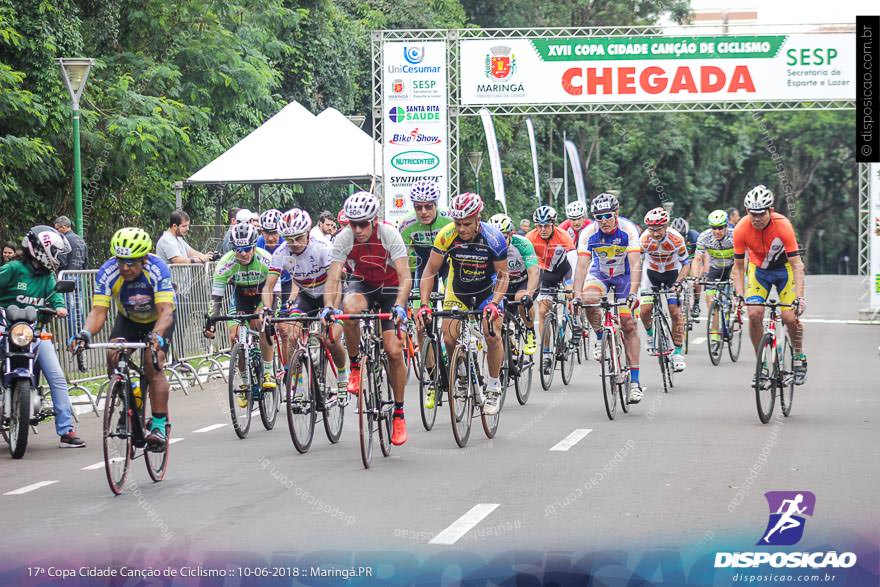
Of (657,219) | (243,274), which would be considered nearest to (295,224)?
(243,274)

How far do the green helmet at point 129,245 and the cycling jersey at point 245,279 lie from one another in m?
3.65

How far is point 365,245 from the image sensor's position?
10.8m

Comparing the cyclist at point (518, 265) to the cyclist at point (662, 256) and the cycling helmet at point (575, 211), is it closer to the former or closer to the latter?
the cyclist at point (662, 256)

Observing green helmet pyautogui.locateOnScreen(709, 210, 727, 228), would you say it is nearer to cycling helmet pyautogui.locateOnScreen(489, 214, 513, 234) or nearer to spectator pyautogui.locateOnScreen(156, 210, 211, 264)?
cycling helmet pyautogui.locateOnScreen(489, 214, 513, 234)

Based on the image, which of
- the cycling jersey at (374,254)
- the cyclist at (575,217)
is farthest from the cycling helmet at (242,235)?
the cyclist at (575,217)

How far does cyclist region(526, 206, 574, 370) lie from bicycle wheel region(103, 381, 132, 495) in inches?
317

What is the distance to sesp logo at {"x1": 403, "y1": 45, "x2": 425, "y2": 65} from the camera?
90.5ft

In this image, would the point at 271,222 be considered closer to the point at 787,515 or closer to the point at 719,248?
the point at 787,515

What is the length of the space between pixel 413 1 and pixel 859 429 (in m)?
38.1

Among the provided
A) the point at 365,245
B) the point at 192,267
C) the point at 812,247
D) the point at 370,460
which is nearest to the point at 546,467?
the point at 370,460

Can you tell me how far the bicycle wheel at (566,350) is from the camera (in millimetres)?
16031

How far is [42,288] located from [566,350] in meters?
6.82

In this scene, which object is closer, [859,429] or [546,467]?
[546,467]

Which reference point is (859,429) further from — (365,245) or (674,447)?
(365,245)
